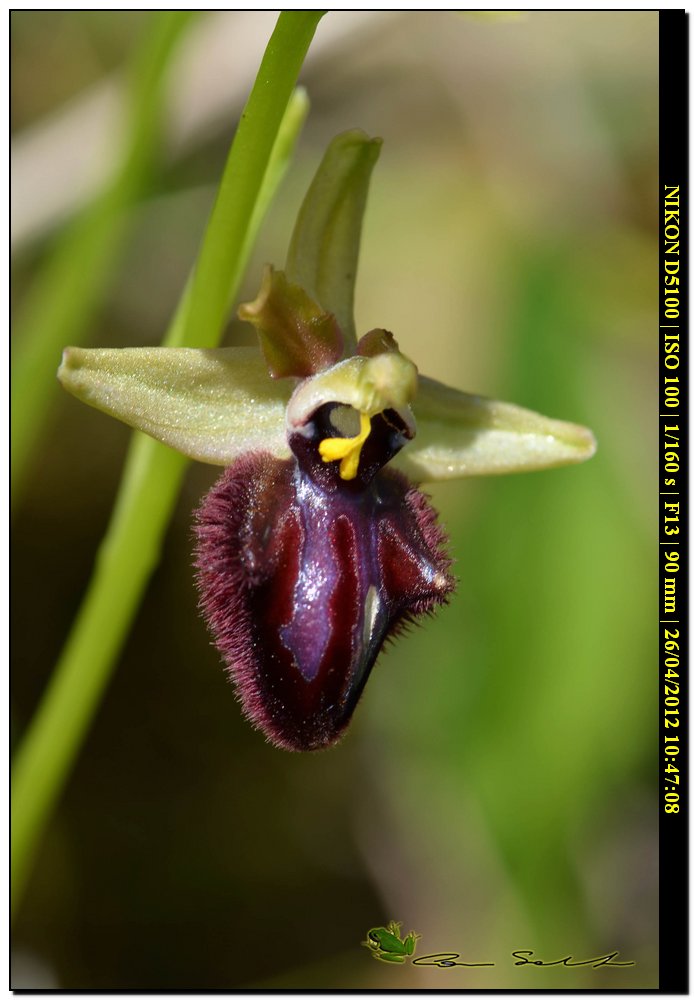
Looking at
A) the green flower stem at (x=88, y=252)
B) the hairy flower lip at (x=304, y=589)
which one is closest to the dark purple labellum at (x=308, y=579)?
the hairy flower lip at (x=304, y=589)

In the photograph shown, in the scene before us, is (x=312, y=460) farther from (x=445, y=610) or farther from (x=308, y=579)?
(x=445, y=610)

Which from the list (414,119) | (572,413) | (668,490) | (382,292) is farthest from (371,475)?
(414,119)

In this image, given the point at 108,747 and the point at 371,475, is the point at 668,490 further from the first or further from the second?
the point at 108,747
